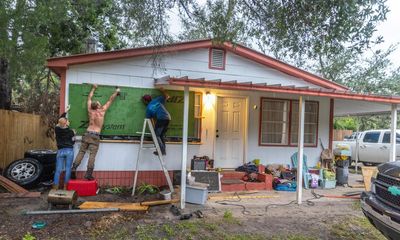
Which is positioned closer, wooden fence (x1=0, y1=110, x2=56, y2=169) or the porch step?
the porch step

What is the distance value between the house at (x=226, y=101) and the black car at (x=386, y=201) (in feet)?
10.1

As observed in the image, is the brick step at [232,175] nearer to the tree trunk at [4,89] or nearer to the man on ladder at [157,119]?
the man on ladder at [157,119]

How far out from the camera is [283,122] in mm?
9836

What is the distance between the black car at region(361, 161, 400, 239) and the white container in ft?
10.6

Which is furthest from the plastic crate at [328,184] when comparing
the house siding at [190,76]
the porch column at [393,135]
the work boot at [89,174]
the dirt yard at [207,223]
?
the work boot at [89,174]

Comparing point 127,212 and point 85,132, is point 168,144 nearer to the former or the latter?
point 85,132

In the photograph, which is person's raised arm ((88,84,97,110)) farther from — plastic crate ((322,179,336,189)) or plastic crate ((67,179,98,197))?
plastic crate ((322,179,336,189))

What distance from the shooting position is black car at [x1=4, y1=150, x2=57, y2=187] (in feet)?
25.2

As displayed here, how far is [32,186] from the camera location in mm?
7773

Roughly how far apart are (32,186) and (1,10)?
4184 millimetres

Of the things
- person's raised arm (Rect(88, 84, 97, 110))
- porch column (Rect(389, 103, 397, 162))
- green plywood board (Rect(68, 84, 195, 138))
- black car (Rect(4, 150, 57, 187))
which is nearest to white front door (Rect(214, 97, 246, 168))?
green plywood board (Rect(68, 84, 195, 138))

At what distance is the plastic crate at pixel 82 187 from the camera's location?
707cm

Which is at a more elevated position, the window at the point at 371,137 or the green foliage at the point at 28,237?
the window at the point at 371,137

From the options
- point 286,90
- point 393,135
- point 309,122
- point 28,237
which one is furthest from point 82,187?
point 393,135
